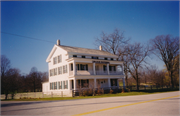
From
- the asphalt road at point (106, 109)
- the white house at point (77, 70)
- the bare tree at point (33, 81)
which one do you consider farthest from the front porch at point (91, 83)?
the bare tree at point (33, 81)

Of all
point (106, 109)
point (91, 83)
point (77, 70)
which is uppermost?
point (77, 70)

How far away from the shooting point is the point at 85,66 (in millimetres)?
31203

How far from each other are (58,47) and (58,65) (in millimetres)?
3940

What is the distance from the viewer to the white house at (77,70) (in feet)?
93.9

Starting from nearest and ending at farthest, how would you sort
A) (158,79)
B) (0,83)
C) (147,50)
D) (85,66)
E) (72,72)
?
(0,83) < (72,72) < (85,66) < (147,50) < (158,79)

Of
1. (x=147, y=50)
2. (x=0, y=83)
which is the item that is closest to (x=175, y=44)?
(x=147, y=50)

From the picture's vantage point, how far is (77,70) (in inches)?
1174

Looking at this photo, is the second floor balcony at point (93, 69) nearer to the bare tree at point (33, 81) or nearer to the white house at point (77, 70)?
the white house at point (77, 70)

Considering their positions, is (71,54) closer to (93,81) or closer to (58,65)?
(58,65)

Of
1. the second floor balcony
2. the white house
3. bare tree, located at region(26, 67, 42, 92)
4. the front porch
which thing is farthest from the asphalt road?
bare tree, located at region(26, 67, 42, 92)

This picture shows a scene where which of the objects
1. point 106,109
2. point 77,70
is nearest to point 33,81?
point 77,70

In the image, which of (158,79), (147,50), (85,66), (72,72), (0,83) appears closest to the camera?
(0,83)

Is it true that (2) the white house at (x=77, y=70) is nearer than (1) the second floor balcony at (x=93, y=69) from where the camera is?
Yes

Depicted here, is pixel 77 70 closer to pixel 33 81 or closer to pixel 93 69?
pixel 93 69
